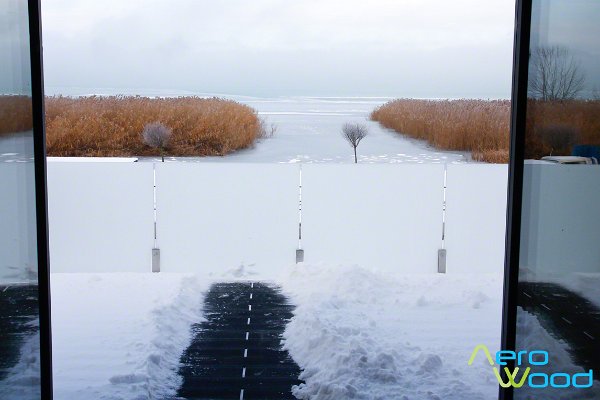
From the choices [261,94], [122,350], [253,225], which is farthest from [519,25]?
[261,94]

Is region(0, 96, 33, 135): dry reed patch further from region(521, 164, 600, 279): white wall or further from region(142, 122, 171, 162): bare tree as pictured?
region(142, 122, 171, 162): bare tree

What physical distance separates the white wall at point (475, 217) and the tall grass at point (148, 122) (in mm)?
2444

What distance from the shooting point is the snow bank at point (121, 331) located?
285cm

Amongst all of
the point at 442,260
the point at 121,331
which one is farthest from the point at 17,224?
the point at 442,260

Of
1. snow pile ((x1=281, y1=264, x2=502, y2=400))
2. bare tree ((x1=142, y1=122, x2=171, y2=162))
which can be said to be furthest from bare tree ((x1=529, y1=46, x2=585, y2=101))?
bare tree ((x1=142, y1=122, x2=171, y2=162))

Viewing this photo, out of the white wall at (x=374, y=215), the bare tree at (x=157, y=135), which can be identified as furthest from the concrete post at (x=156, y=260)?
the bare tree at (x=157, y=135)

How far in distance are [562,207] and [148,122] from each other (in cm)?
683

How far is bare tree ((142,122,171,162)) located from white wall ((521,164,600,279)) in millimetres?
6718

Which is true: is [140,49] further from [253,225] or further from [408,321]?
[408,321]

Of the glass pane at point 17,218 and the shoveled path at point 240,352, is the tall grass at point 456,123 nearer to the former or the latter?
the shoveled path at point 240,352

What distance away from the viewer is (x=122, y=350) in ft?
10.8

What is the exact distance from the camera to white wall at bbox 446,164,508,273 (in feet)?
19.1

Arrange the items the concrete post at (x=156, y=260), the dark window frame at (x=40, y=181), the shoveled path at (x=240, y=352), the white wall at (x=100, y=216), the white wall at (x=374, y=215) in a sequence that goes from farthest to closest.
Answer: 1. the white wall at (x=374, y=215)
2. the white wall at (x=100, y=216)
3. the concrete post at (x=156, y=260)
4. the shoveled path at (x=240, y=352)
5. the dark window frame at (x=40, y=181)

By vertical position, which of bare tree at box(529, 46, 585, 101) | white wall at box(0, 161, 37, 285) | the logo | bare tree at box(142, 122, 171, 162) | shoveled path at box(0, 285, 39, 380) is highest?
bare tree at box(529, 46, 585, 101)
